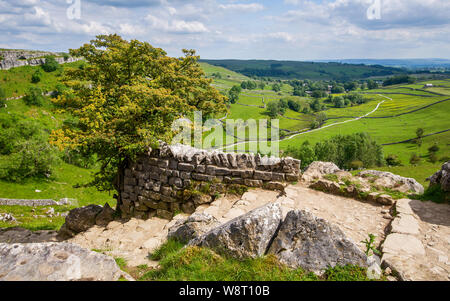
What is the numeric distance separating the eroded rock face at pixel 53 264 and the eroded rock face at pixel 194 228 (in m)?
2.28

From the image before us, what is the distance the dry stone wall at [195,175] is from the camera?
11.1 m

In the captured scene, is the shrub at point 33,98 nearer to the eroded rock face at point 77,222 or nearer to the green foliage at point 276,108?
the eroded rock face at point 77,222

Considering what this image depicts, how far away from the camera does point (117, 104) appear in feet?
39.0

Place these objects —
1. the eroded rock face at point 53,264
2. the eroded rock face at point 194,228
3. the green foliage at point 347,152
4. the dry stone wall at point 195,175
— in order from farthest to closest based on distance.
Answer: the green foliage at point 347,152 < the dry stone wall at point 195,175 < the eroded rock face at point 194,228 < the eroded rock face at point 53,264

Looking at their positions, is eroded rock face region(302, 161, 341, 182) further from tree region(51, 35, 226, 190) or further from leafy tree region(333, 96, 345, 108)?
leafy tree region(333, 96, 345, 108)

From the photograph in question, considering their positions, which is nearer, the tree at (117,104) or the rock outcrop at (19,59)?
the tree at (117,104)

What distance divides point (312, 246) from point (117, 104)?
394 inches

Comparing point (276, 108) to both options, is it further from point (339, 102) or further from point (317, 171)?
point (317, 171)

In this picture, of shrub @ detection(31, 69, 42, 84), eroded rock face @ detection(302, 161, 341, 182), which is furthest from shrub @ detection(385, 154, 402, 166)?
shrub @ detection(31, 69, 42, 84)

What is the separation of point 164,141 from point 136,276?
22.5 feet

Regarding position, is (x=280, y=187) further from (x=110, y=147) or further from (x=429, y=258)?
(x=110, y=147)

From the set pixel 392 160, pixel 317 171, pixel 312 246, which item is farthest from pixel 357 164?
pixel 312 246

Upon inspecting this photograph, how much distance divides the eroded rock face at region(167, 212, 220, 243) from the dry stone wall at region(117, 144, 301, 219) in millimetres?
3369

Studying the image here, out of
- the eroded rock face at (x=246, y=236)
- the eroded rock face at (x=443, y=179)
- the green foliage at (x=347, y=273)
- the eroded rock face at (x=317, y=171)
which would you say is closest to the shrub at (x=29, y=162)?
the eroded rock face at (x=317, y=171)
